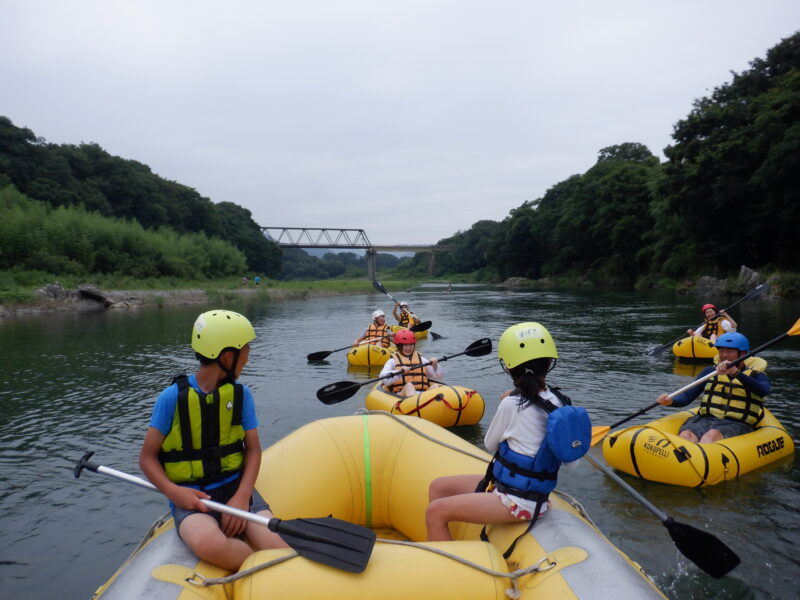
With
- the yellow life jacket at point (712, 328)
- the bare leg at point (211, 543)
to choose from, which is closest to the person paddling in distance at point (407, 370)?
the bare leg at point (211, 543)

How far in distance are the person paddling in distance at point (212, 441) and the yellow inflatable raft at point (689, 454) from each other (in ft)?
11.5

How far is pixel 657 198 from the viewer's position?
118 feet

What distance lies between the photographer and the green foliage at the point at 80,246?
2720cm

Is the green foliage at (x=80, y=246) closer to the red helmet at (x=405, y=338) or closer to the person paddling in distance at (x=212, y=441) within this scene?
the red helmet at (x=405, y=338)

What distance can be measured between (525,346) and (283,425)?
5090 millimetres

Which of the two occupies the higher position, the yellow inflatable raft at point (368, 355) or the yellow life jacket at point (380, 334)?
the yellow life jacket at point (380, 334)

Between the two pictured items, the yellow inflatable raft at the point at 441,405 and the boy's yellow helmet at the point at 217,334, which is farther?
the yellow inflatable raft at the point at 441,405

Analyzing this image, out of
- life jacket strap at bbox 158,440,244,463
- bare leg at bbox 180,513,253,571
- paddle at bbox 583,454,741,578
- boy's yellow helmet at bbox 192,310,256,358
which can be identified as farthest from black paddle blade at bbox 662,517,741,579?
boy's yellow helmet at bbox 192,310,256,358

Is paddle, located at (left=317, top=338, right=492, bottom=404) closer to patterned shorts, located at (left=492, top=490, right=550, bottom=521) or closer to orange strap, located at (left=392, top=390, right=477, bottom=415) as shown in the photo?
orange strap, located at (left=392, top=390, right=477, bottom=415)

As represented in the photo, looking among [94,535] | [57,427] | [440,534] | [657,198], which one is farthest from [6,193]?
[657,198]

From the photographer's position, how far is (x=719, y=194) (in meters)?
26.5

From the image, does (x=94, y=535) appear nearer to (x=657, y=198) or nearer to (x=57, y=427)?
(x=57, y=427)

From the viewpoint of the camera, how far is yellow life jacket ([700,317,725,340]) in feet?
33.6

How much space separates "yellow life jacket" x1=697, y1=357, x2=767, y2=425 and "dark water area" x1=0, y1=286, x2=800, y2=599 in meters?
0.53
